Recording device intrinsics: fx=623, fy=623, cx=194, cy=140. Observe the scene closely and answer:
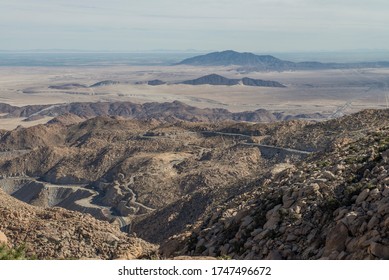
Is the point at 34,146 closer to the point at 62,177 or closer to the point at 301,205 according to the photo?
the point at 62,177

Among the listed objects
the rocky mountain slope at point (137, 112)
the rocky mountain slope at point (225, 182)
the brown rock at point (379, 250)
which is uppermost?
the brown rock at point (379, 250)

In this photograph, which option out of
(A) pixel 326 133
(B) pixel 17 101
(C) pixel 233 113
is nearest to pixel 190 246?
(A) pixel 326 133

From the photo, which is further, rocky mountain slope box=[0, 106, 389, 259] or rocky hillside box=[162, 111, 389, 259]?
rocky mountain slope box=[0, 106, 389, 259]

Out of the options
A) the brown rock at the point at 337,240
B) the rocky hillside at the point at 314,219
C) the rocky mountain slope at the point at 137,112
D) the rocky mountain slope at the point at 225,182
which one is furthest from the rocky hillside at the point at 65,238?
the rocky mountain slope at the point at 137,112

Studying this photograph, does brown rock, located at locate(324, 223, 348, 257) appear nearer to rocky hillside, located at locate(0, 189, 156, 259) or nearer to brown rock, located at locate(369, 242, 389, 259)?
brown rock, located at locate(369, 242, 389, 259)

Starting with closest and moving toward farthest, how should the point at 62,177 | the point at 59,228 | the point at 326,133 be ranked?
1. the point at 59,228
2. the point at 326,133
3. the point at 62,177

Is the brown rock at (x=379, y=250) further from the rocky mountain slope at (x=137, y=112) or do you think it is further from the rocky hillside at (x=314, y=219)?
the rocky mountain slope at (x=137, y=112)

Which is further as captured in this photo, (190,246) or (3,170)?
(3,170)

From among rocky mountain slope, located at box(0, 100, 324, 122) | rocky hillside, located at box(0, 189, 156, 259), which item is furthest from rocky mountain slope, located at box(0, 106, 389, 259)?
rocky mountain slope, located at box(0, 100, 324, 122)

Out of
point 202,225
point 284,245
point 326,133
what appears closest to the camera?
point 284,245
